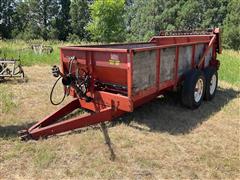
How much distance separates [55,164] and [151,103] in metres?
3.37

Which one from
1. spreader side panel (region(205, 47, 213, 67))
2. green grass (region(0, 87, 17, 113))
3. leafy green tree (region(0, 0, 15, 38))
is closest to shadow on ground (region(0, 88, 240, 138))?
spreader side panel (region(205, 47, 213, 67))

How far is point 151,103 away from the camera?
24.2ft

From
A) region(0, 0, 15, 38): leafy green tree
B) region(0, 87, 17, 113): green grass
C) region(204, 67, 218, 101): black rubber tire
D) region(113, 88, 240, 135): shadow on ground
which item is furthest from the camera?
region(0, 0, 15, 38): leafy green tree

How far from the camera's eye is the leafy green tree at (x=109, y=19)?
3431 cm

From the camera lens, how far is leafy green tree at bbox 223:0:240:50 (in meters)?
39.8

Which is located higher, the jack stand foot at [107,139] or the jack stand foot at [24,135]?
the jack stand foot at [24,135]

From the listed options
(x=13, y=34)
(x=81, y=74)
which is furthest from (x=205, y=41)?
(x=13, y=34)

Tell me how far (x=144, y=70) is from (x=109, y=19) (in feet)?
99.5

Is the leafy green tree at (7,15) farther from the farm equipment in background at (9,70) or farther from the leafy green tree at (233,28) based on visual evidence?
the farm equipment in background at (9,70)

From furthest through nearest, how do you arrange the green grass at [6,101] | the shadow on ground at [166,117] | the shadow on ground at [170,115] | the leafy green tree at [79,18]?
the leafy green tree at [79,18] < the green grass at [6,101] < the shadow on ground at [170,115] < the shadow on ground at [166,117]

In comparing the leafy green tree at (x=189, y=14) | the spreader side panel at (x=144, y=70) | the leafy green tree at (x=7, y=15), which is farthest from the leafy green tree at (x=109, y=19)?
the spreader side panel at (x=144, y=70)

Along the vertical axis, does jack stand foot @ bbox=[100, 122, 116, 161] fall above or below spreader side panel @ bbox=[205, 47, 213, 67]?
below

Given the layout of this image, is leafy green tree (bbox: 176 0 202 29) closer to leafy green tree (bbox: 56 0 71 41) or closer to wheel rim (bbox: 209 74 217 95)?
leafy green tree (bbox: 56 0 71 41)

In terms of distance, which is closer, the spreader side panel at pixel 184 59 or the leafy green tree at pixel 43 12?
the spreader side panel at pixel 184 59
